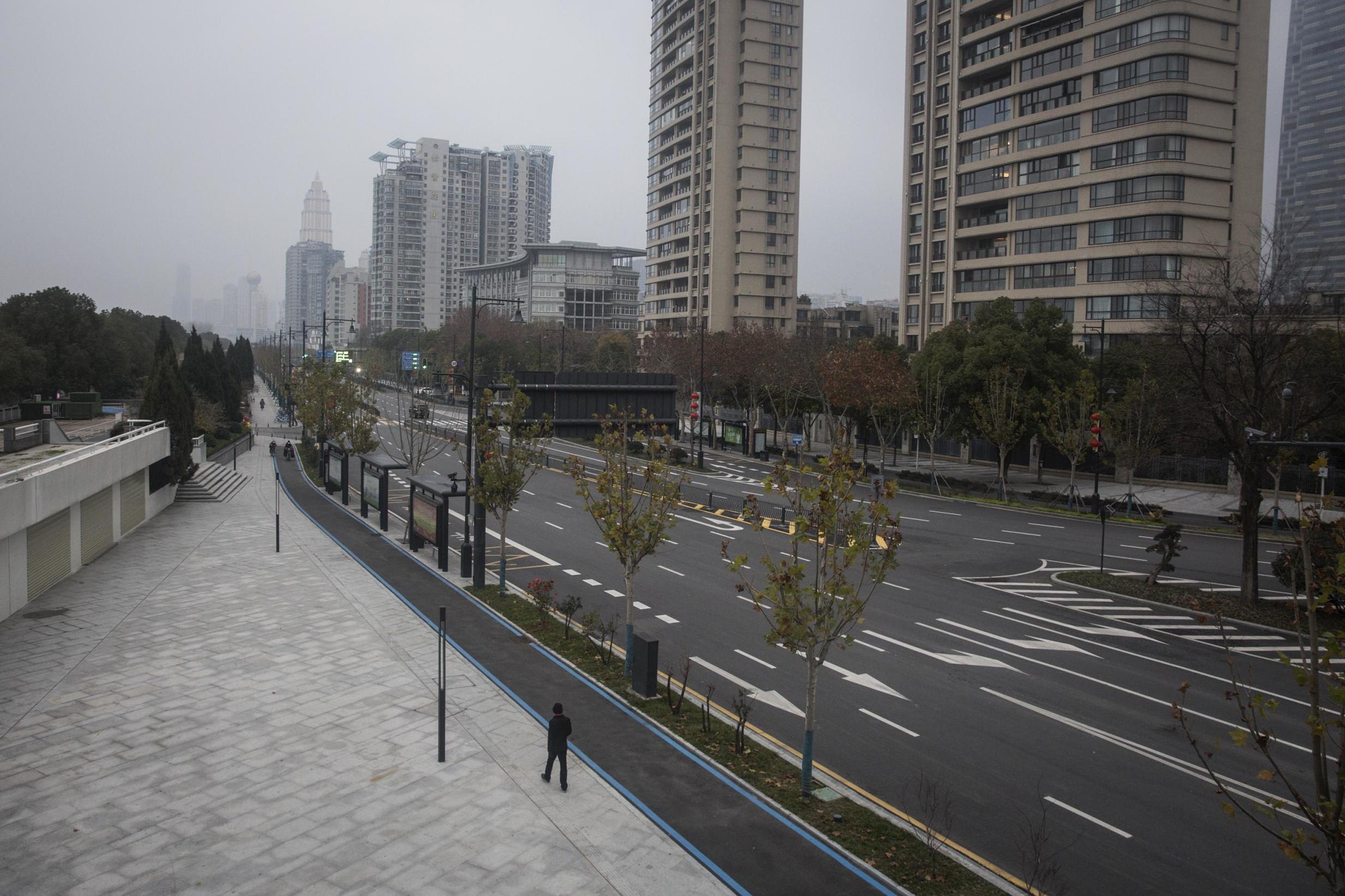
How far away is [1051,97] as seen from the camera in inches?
2468

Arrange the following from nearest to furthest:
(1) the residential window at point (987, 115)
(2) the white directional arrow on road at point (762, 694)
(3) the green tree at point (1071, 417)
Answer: (2) the white directional arrow on road at point (762, 694) < (3) the green tree at point (1071, 417) < (1) the residential window at point (987, 115)

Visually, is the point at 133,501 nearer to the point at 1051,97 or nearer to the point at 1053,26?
the point at 1051,97

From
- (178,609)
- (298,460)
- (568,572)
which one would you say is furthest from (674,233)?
(178,609)

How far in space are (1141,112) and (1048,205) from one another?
26.8 feet

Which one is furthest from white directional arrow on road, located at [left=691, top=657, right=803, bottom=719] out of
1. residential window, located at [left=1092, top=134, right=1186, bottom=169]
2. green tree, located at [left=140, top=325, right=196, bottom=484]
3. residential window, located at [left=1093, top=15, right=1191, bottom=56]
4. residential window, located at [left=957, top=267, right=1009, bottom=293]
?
residential window, located at [left=1093, top=15, right=1191, bottom=56]

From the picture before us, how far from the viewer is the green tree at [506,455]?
24.8 meters

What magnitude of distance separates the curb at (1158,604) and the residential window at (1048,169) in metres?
41.7

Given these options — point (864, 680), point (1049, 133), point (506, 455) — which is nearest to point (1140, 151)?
point (1049, 133)

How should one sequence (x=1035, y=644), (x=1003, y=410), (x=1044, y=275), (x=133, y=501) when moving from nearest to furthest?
(x=1035, y=644), (x=133, y=501), (x=1003, y=410), (x=1044, y=275)

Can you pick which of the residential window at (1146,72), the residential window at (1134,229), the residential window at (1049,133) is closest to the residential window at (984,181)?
the residential window at (1049,133)

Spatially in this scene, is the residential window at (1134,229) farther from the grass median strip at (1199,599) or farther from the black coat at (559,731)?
the black coat at (559,731)

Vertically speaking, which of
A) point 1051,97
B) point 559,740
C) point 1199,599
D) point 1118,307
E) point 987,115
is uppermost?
point 987,115

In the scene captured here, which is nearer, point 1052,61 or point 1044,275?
point 1052,61

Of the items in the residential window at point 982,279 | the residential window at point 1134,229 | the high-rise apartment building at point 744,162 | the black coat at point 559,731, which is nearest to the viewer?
the black coat at point 559,731
